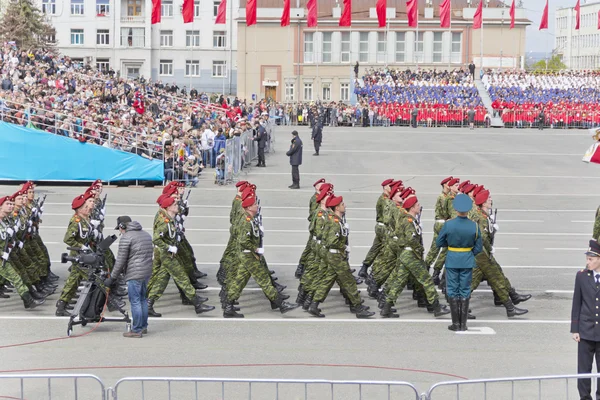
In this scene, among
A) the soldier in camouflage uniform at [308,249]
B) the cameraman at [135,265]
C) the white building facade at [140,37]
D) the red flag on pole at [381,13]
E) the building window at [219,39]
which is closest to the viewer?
the cameraman at [135,265]

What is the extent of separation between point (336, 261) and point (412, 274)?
1.02 m

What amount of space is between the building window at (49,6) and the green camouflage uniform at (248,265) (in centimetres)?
7442

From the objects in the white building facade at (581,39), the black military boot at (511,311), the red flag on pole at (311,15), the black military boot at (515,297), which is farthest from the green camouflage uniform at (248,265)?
the white building facade at (581,39)

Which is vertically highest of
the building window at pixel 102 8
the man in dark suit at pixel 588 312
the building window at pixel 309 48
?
the building window at pixel 102 8

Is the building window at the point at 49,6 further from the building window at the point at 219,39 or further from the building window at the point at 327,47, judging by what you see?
the building window at the point at 327,47

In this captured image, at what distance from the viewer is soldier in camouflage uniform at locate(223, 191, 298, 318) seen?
13352mm

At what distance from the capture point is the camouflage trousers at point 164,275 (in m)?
13.4

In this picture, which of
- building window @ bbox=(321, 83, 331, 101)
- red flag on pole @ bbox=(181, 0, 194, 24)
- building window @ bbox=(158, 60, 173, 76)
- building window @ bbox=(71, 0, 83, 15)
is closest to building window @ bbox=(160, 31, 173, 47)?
building window @ bbox=(158, 60, 173, 76)

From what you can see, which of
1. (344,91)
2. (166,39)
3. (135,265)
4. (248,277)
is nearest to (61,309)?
(135,265)

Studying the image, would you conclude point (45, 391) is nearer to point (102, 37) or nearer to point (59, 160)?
point (59, 160)

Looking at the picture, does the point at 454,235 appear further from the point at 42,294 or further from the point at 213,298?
the point at 42,294

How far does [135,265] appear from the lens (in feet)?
39.7

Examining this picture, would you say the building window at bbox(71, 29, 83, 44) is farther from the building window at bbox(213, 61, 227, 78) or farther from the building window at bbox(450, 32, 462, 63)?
the building window at bbox(450, 32, 462, 63)

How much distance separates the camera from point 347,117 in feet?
180
